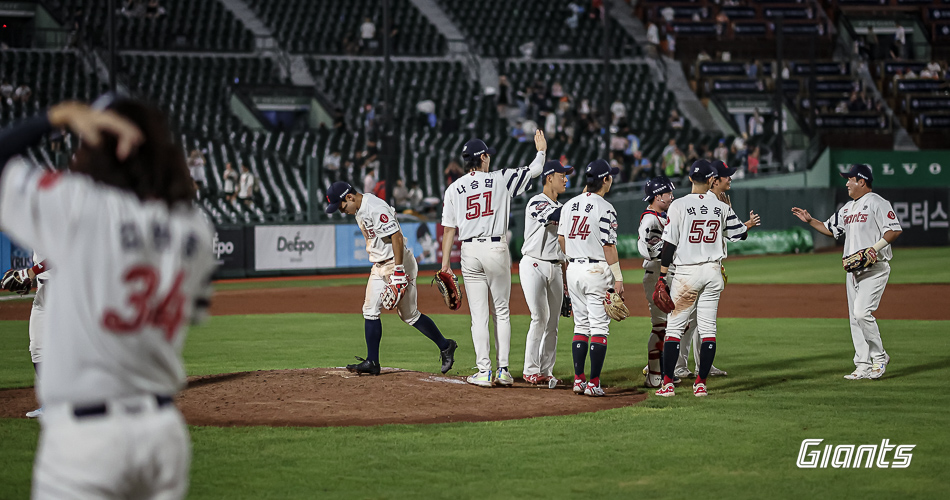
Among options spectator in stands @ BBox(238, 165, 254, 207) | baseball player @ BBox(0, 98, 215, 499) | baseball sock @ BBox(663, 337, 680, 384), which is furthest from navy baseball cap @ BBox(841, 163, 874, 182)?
spectator in stands @ BBox(238, 165, 254, 207)

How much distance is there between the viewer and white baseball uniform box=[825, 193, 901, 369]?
35.3 ft

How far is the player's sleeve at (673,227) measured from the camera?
9641 millimetres

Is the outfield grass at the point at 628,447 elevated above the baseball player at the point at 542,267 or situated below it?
below

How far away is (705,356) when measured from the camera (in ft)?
31.9

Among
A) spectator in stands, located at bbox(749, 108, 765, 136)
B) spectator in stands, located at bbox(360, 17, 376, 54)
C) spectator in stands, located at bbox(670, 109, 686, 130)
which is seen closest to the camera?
spectator in stands, located at bbox(670, 109, 686, 130)

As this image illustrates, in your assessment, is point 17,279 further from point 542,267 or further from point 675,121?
point 675,121

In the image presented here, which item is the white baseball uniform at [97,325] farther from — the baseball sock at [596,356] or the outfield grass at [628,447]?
the baseball sock at [596,356]

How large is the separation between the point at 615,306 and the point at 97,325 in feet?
22.3

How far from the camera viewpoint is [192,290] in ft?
11.0

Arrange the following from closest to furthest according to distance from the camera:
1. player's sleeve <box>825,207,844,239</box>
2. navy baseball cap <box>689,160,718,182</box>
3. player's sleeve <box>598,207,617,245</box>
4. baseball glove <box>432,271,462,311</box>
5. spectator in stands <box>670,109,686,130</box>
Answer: player's sleeve <box>598,207,617,245</box>
navy baseball cap <box>689,160,718,182</box>
baseball glove <box>432,271,462,311</box>
player's sleeve <box>825,207,844,239</box>
spectator in stands <box>670,109,686,130</box>

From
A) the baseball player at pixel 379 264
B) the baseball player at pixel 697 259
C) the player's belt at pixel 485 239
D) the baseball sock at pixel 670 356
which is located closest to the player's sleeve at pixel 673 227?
the baseball player at pixel 697 259

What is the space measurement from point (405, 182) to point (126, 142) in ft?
92.5

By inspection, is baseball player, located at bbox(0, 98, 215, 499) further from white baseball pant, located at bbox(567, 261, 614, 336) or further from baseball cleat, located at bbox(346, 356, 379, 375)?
baseball cleat, located at bbox(346, 356, 379, 375)

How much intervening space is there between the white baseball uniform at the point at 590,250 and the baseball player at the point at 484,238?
0.71m
